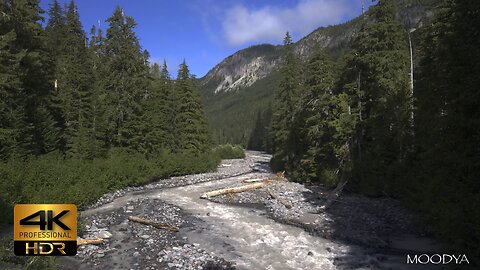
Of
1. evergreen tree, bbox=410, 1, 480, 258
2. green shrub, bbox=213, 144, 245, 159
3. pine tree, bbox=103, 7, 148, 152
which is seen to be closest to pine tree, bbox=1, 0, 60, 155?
pine tree, bbox=103, 7, 148, 152

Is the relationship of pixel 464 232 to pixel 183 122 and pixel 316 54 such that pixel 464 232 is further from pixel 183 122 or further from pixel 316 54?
pixel 183 122

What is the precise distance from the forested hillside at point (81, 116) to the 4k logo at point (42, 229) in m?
6.27

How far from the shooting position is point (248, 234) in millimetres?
16688

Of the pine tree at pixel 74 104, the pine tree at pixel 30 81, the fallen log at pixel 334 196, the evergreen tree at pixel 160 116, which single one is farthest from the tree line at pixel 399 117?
the pine tree at pixel 30 81

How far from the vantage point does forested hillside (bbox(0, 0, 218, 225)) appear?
19.9 m

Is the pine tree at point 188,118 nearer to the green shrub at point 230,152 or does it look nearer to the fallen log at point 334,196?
the fallen log at point 334,196

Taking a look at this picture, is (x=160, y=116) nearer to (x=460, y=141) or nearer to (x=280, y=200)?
(x=280, y=200)

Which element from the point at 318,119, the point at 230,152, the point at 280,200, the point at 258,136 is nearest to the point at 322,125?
the point at 318,119

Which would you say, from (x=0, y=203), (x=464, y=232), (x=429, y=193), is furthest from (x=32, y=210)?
(x=429, y=193)

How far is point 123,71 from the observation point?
31047mm

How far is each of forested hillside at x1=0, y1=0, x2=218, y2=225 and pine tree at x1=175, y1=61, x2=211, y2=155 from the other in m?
0.14

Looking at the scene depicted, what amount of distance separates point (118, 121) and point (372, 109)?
23287mm

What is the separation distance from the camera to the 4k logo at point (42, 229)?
29.0ft

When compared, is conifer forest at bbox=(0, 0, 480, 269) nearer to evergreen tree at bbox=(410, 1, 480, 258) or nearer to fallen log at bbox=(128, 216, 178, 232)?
evergreen tree at bbox=(410, 1, 480, 258)
